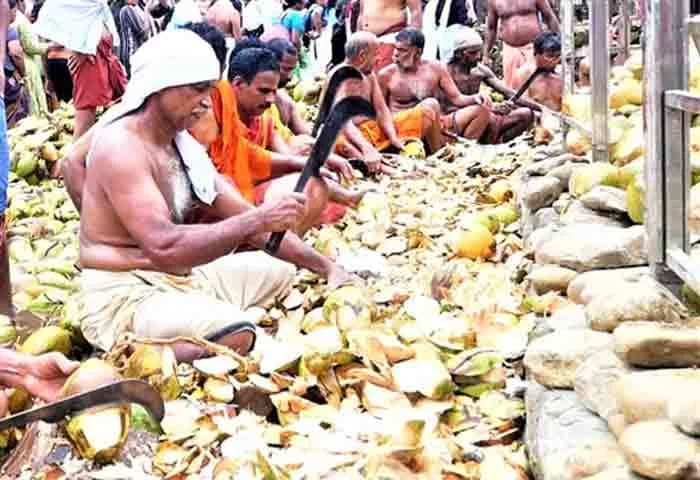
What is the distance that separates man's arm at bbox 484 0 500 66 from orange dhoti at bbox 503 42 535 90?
562mm

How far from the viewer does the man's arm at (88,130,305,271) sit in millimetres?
2830

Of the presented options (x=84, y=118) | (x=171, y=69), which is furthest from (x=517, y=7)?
(x=171, y=69)

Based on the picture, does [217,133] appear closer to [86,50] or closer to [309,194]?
[309,194]

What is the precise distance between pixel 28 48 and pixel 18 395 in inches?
257

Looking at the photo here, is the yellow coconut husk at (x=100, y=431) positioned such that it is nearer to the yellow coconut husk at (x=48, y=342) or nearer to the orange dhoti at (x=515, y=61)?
the yellow coconut husk at (x=48, y=342)

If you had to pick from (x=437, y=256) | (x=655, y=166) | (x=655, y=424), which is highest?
(x=655, y=166)

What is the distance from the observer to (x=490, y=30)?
874 cm

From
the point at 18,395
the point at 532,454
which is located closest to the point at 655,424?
the point at 532,454

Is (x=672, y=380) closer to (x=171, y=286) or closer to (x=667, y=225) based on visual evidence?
(x=667, y=225)

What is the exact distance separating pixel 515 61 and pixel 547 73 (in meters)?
1.15

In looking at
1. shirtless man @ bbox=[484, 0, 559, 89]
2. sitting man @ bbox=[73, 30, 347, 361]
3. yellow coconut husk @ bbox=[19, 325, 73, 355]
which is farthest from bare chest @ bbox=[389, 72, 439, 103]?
yellow coconut husk @ bbox=[19, 325, 73, 355]

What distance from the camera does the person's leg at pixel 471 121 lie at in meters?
7.10

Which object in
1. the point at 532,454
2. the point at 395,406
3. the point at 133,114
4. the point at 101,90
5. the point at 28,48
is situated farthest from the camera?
the point at 28,48

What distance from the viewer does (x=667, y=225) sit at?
6.91 ft
